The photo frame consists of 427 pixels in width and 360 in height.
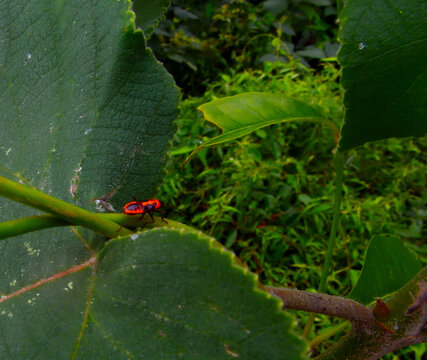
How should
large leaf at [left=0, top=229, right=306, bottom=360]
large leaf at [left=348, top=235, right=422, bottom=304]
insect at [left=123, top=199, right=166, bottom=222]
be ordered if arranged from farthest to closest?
large leaf at [left=348, top=235, right=422, bottom=304]
insect at [left=123, top=199, right=166, bottom=222]
large leaf at [left=0, top=229, right=306, bottom=360]

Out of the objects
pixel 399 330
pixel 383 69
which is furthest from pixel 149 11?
pixel 399 330

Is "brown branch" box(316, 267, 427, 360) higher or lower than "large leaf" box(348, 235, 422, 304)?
higher

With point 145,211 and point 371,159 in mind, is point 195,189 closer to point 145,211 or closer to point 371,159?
point 371,159

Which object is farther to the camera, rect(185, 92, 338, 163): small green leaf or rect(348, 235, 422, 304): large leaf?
rect(348, 235, 422, 304): large leaf

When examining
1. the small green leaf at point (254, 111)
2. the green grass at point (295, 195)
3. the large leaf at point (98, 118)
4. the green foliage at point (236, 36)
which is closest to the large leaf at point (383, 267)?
the small green leaf at point (254, 111)

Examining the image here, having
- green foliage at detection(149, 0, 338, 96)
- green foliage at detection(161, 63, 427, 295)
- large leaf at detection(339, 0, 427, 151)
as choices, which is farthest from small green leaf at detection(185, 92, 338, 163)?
green foliage at detection(149, 0, 338, 96)

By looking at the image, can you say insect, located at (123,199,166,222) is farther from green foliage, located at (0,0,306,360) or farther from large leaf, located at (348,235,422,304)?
large leaf, located at (348,235,422,304)
